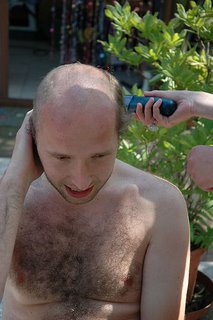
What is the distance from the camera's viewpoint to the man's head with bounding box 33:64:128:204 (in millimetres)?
1629

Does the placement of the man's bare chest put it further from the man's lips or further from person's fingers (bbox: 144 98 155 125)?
person's fingers (bbox: 144 98 155 125)

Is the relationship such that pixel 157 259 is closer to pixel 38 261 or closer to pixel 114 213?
pixel 114 213

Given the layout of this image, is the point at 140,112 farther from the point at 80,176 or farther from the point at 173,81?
the point at 173,81

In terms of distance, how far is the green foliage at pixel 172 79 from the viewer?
2.78 meters

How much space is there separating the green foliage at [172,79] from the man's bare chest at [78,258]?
835 mm

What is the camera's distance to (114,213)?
1.97m

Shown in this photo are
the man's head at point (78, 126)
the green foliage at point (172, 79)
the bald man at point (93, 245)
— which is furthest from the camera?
the green foliage at point (172, 79)

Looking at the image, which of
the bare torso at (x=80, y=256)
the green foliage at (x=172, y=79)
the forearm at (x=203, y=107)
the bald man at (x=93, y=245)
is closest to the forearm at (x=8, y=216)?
the bald man at (x=93, y=245)

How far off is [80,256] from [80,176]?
1.35 ft

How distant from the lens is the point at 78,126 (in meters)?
1.62

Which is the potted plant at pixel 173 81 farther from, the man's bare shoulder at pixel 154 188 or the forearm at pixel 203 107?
the forearm at pixel 203 107

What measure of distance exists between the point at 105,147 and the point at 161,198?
1.07ft

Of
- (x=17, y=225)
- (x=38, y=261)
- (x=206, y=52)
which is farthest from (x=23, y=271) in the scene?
(x=206, y=52)

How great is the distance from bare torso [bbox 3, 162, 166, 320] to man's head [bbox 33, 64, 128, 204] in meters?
0.22
